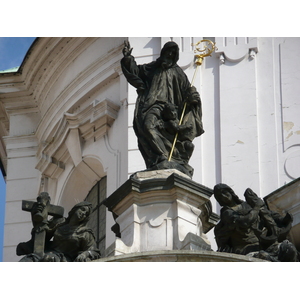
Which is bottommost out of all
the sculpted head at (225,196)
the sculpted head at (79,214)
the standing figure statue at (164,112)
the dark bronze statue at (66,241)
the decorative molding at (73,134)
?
the dark bronze statue at (66,241)

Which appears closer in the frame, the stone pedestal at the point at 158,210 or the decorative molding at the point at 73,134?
the stone pedestal at the point at 158,210

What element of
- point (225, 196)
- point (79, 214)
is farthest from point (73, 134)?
point (225, 196)

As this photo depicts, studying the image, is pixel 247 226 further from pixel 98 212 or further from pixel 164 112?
pixel 98 212

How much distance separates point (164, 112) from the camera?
1695 centimetres

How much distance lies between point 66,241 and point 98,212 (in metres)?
7.36

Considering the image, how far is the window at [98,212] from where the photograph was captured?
905 inches

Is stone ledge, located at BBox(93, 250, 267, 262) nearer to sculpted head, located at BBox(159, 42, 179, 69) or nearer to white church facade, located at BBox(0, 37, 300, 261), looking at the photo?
sculpted head, located at BBox(159, 42, 179, 69)

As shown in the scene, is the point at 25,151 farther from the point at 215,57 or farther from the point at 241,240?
the point at 241,240

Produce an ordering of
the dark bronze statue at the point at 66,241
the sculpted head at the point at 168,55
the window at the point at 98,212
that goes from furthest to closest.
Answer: the window at the point at 98,212 → the sculpted head at the point at 168,55 → the dark bronze statue at the point at 66,241

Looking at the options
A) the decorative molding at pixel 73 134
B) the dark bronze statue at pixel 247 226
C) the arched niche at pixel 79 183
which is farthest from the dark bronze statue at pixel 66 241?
the arched niche at pixel 79 183

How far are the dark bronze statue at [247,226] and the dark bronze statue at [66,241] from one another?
1489 mm

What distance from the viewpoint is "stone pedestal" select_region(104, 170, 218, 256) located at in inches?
631

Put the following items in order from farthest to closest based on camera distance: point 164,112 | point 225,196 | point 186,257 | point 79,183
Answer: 1. point 79,183
2. point 164,112
3. point 225,196
4. point 186,257

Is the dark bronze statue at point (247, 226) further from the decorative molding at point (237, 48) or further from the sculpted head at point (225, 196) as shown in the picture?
the decorative molding at point (237, 48)
